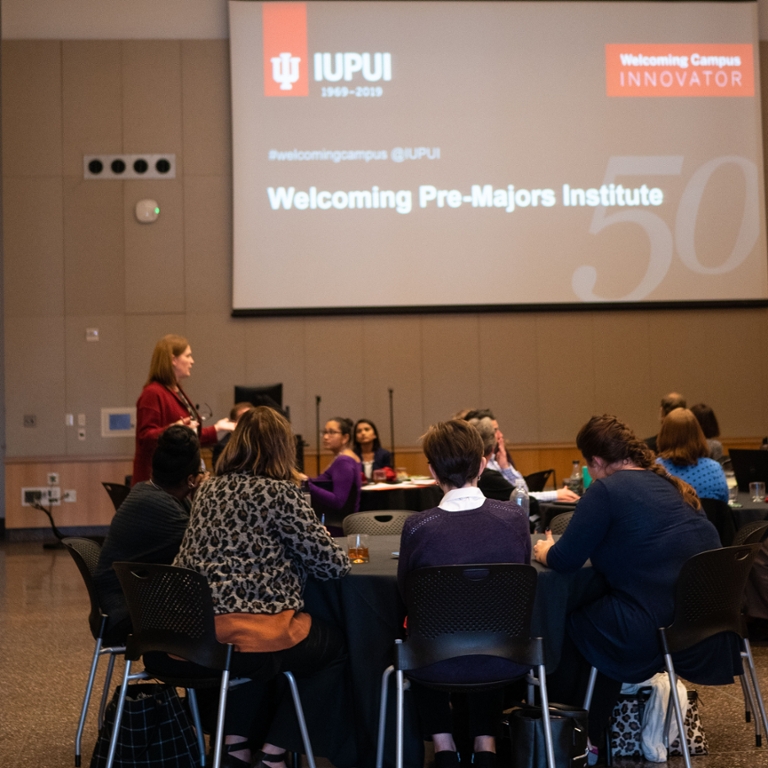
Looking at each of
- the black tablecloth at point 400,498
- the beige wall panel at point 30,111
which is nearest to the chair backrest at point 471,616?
the black tablecloth at point 400,498

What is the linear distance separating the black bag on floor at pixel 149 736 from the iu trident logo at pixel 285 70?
24.5ft

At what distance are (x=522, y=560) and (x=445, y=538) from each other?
0.86ft

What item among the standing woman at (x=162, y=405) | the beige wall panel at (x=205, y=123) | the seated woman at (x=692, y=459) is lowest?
the seated woman at (x=692, y=459)

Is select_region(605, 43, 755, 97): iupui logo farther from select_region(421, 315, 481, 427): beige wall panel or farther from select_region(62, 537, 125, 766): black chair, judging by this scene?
select_region(62, 537, 125, 766): black chair

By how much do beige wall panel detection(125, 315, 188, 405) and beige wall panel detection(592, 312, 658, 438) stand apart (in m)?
4.14

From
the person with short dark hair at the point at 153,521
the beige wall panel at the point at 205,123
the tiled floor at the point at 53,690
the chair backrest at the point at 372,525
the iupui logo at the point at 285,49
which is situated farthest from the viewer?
the beige wall panel at the point at 205,123

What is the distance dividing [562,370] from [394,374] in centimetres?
177

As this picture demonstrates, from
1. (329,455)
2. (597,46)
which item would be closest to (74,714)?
(329,455)

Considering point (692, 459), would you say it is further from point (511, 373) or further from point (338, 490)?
point (511, 373)

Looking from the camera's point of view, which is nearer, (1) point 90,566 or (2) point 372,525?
(1) point 90,566

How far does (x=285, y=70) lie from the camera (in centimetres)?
932

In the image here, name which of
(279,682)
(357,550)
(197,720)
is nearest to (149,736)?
(197,720)

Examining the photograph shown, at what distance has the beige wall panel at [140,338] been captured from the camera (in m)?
9.50

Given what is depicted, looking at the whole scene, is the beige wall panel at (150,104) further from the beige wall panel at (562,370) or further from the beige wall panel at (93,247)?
the beige wall panel at (562,370)
